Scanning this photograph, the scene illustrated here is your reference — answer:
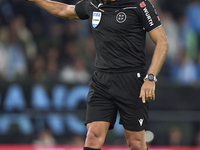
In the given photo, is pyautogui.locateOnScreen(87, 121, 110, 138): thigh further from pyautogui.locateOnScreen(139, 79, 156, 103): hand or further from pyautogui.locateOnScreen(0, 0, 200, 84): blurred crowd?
pyautogui.locateOnScreen(0, 0, 200, 84): blurred crowd

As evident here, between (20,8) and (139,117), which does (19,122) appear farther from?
(139,117)

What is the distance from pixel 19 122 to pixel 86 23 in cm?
321

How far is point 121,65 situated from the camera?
5.09 metres

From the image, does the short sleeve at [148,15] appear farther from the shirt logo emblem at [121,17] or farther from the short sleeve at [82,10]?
the short sleeve at [82,10]

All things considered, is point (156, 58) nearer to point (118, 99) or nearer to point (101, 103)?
point (118, 99)

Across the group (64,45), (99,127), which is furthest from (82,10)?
(64,45)

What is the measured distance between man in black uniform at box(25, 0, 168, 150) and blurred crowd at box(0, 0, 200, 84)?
4.85 metres

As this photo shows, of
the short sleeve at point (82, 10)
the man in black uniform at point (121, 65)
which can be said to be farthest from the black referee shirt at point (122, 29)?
the short sleeve at point (82, 10)

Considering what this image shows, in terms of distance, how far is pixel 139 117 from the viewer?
5.18 metres

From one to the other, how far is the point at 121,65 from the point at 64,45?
6254mm

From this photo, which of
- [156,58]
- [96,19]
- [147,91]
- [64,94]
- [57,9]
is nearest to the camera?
[147,91]

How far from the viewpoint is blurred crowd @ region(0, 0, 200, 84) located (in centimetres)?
1045

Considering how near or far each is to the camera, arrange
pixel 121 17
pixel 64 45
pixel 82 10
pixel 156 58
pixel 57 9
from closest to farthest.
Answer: pixel 156 58 → pixel 121 17 → pixel 82 10 → pixel 57 9 → pixel 64 45

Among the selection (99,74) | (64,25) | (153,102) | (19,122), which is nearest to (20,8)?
(64,25)
